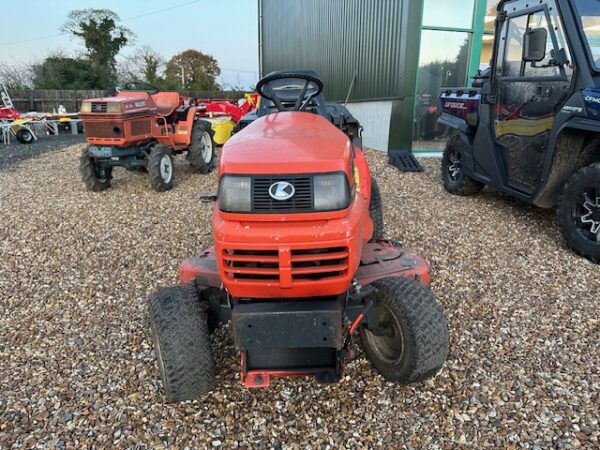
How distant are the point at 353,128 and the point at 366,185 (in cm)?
276

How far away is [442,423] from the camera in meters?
2.14

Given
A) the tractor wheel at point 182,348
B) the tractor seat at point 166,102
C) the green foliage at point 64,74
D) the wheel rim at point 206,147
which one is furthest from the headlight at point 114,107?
the green foliage at point 64,74

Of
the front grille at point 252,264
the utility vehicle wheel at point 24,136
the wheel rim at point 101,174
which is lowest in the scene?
the utility vehicle wheel at point 24,136

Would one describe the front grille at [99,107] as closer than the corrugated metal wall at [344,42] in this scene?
Yes

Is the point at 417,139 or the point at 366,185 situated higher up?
the point at 366,185

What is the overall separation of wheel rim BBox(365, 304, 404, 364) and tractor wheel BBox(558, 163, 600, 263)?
7.75ft

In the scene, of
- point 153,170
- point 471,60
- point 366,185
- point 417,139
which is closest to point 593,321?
point 366,185

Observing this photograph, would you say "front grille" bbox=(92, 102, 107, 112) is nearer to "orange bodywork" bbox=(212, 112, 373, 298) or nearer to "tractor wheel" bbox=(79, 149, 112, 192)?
"tractor wheel" bbox=(79, 149, 112, 192)

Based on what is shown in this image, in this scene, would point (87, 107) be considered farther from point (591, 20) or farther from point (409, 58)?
point (591, 20)

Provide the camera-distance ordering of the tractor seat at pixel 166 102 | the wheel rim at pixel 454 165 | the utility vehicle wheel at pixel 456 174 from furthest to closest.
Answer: the tractor seat at pixel 166 102 → the wheel rim at pixel 454 165 → the utility vehicle wheel at pixel 456 174

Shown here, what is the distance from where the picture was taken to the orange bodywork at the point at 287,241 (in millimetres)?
1908

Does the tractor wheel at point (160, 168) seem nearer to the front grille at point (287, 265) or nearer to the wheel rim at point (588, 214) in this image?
the front grille at point (287, 265)

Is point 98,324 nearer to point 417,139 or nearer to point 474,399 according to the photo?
point 474,399

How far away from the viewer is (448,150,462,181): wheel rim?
240 inches
